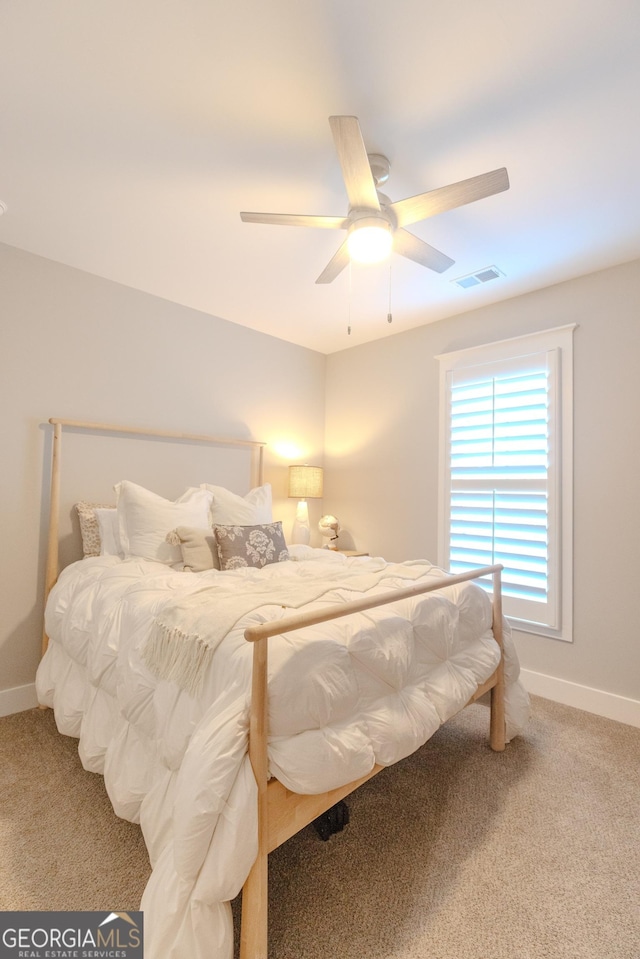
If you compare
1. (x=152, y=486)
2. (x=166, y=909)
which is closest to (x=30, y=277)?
(x=152, y=486)

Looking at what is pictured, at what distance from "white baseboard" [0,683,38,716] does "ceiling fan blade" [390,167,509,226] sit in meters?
3.08

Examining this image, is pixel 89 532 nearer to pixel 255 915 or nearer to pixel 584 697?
pixel 255 915

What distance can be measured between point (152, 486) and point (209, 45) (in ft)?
7.82

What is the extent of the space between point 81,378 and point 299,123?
195 centimetres

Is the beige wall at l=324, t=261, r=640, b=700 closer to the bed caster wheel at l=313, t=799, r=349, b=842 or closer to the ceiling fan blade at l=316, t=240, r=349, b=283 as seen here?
the ceiling fan blade at l=316, t=240, r=349, b=283

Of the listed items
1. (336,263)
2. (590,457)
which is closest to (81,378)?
(336,263)

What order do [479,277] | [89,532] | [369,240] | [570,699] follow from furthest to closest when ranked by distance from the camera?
[479,277]
[570,699]
[89,532]
[369,240]

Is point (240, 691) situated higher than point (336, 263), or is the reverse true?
point (336, 263)

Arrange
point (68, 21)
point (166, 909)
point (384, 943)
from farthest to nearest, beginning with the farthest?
1. point (68, 21)
2. point (384, 943)
3. point (166, 909)

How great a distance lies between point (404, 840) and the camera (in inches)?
65.2

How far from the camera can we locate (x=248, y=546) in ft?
8.72

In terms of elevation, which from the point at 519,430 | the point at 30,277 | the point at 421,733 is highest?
the point at 30,277

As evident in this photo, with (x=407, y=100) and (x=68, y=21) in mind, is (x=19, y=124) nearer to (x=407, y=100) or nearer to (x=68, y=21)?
(x=68, y=21)

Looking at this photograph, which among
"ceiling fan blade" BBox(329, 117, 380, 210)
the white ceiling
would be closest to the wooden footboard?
"ceiling fan blade" BBox(329, 117, 380, 210)
